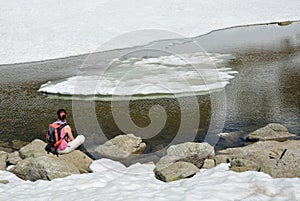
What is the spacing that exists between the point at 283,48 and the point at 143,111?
48.1ft

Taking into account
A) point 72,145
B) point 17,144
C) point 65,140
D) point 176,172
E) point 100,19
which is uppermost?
point 100,19

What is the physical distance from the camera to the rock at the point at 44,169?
9555 millimetres

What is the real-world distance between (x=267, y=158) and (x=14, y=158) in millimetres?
7232

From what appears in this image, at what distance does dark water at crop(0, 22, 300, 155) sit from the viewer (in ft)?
42.7

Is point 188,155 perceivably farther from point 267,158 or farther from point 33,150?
point 33,150

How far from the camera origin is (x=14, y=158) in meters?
11.4

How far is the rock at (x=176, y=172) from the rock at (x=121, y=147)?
2.22m

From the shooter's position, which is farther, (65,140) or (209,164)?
(65,140)

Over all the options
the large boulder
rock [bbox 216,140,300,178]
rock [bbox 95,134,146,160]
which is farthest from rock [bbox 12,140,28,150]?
rock [bbox 216,140,300,178]

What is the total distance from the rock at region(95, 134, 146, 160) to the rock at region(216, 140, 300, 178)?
2.61 metres

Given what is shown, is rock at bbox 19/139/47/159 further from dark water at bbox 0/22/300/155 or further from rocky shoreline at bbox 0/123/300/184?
dark water at bbox 0/22/300/155

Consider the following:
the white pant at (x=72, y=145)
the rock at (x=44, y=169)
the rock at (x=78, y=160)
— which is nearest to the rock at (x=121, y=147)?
the white pant at (x=72, y=145)

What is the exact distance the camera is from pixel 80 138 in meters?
11.8

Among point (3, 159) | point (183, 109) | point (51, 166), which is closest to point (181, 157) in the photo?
point (51, 166)
